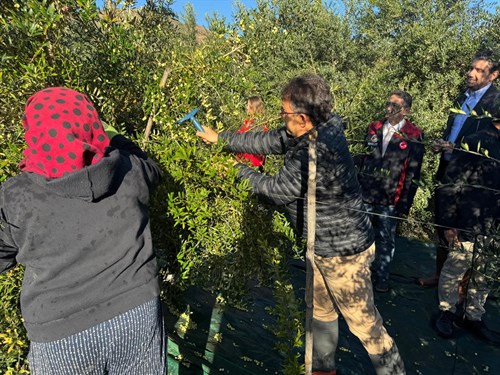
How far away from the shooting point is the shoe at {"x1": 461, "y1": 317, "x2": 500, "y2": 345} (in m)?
3.72

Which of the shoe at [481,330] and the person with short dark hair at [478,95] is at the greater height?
the person with short dark hair at [478,95]

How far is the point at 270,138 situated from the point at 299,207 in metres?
0.51

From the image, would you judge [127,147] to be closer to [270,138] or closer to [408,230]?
[270,138]

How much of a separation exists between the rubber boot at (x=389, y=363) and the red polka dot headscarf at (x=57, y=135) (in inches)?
87.6

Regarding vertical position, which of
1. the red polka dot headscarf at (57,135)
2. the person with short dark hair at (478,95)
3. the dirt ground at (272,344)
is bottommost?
the dirt ground at (272,344)

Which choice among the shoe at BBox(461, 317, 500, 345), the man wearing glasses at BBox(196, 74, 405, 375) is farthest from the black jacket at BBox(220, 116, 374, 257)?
the shoe at BBox(461, 317, 500, 345)

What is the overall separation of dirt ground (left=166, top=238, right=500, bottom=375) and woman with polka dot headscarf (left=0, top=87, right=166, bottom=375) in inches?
53.3

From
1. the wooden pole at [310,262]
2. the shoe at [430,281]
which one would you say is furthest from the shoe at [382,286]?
A: the wooden pole at [310,262]

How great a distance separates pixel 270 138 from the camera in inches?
105

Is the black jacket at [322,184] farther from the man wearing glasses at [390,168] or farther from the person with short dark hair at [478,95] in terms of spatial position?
the man wearing glasses at [390,168]

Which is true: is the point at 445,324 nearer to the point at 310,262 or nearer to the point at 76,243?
the point at 310,262

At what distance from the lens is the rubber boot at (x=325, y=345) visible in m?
2.91

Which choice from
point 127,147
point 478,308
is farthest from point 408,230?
point 127,147

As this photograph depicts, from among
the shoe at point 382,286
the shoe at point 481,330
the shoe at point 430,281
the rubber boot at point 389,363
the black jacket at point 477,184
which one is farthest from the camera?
the shoe at point 430,281
